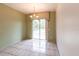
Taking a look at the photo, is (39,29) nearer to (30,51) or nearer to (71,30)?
(30,51)

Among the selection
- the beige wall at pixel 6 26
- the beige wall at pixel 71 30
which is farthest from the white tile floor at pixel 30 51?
the beige wall at pixel 71 30

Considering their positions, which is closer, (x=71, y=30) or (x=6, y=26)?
(x=71, y=30)

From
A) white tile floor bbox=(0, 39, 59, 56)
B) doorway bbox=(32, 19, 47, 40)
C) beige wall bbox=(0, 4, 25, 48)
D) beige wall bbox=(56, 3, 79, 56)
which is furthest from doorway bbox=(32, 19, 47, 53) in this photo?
beige wall bbox=(56, 3, 79, 56)

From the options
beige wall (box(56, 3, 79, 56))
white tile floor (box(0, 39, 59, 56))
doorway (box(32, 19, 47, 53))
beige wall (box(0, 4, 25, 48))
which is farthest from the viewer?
doorway (box(32, 19, 47, 53))

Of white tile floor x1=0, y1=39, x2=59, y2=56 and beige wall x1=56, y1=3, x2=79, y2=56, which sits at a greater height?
beige wall x1=56, y1=3, x2=79, y2=56

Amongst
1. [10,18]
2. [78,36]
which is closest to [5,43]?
[10,18]

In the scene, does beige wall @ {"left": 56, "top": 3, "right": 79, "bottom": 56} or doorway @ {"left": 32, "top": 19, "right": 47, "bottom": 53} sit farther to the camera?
doorway @ {"left": 32, "top": 19, "right": 47, "bottom": 53}

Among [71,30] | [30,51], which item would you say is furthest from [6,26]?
[71,30]

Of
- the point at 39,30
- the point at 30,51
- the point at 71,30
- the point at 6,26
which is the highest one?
the point at 6,26

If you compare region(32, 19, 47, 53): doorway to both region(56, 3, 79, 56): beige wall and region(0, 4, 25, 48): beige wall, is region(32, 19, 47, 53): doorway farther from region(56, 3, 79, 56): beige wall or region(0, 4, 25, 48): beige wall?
region(56, 3, 79, 56): beige wall

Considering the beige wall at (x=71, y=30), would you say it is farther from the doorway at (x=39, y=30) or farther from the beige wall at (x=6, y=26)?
the doorway at (x=39, y=30)

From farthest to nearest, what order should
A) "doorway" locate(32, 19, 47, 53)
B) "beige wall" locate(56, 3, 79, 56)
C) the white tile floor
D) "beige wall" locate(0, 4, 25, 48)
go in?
1. "doorway" locate(32, 19, 47, 53)
2. "beige wall" locate(0, 4, 25, 48)
3. the white tile floor
4. "beige wall" locate(56, 3, 79, 56)

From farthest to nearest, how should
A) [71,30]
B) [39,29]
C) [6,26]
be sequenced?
[39,29]
[6,26]
[71,30]

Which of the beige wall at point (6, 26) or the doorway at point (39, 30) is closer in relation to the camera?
the beige wall at point (6, 26)
